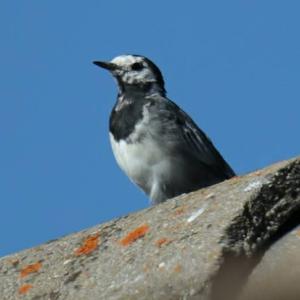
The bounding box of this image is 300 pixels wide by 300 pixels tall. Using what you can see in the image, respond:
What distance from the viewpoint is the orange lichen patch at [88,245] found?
425cm

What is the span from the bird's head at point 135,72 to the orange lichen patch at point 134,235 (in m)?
7.12

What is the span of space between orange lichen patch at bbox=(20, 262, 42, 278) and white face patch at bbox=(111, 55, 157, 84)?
7.31m

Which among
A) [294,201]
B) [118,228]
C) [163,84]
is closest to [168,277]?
[294,201]

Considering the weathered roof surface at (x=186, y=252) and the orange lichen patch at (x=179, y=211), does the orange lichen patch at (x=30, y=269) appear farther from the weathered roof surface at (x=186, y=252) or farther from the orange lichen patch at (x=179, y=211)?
the orange lichen patch at (x=179, y=211)

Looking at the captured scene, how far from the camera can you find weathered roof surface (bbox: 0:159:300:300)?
342cm

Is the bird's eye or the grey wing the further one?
the bird's eye

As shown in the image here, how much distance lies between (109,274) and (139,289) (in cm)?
31

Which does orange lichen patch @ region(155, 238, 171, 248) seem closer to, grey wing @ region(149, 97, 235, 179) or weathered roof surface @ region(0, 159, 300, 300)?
weathered roof surface @ region(0, 159, 300, 300)

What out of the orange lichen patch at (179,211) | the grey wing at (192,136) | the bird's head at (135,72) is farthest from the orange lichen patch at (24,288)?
the bird's head at (135,72)

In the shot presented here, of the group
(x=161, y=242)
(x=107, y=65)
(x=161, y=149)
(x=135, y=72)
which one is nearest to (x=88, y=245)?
(x=161, y=242)

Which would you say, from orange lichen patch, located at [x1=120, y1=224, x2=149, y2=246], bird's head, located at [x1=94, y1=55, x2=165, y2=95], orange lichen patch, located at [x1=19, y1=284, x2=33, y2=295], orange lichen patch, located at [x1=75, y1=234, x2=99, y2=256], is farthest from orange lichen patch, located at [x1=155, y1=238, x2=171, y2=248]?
bird's head, located at [x1=94, y1=55, x2=165, y2=95]

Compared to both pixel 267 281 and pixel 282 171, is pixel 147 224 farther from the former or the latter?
pixel 267 281

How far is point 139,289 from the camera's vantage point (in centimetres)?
357

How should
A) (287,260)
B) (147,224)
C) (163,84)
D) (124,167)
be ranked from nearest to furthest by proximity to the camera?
(287,260) → (147,224) → (124,167) → (163,84)
